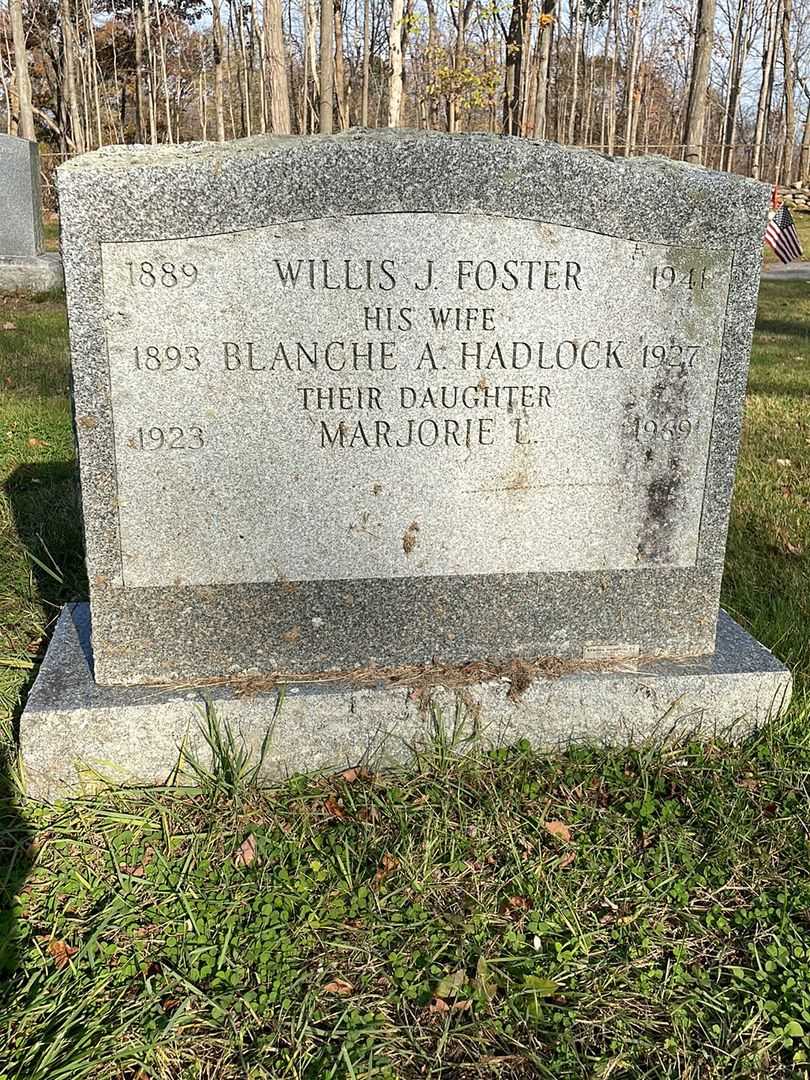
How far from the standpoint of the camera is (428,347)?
256 cm

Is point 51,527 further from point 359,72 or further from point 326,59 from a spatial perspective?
point 359,72

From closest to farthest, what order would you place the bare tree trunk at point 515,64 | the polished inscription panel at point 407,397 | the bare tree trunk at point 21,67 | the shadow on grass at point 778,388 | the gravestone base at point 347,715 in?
the polished inscription panel at point 407,397 < the gravestone base at point 347,715 < the shadow on grass at point 778,388 < the bare tree trunk at point 21,67 < the bare tree trunk at point 515,64

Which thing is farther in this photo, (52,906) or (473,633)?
(473,633)

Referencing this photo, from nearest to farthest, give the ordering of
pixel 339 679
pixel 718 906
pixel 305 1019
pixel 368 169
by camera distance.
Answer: pixel 305 1019 → pixel 718 906 → pixel 368 169 → pixel 339 679

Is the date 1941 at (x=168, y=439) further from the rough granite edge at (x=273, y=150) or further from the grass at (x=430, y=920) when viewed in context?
the grass at (x=430, y=920)

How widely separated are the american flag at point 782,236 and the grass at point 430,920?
648 inches

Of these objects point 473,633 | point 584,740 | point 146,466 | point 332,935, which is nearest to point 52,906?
point 332,935

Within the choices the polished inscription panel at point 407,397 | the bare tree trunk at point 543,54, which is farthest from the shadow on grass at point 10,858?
the bare tree trunk at point 543,54

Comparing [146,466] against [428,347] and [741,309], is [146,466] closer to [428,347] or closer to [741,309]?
[428,347]

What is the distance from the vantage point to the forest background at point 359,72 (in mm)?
16734

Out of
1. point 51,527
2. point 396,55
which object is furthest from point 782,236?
point 51,527

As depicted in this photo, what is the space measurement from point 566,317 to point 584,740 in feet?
4.02

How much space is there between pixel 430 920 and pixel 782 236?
17974 millimetres

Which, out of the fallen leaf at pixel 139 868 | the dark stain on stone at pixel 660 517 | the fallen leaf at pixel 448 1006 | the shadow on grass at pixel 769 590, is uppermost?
the dark stain on stone at pixel 660 517
